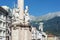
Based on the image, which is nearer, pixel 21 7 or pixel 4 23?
pixel 21 7

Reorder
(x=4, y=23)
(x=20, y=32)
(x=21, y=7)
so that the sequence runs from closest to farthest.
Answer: (x=20, y=32), (x=21, y=7), (x=4, y=23)

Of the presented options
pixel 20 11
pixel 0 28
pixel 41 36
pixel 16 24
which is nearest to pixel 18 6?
pixel 20 11

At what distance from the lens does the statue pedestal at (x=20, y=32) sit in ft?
51.1

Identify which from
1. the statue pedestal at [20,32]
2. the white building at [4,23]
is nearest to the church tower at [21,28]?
the statue pedestal at [20,32]

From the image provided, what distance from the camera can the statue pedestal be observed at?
15.6m

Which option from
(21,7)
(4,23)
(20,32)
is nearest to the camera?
(20,32)

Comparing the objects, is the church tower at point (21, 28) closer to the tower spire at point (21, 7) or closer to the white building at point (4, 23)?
the tower spire at point (21, 7)

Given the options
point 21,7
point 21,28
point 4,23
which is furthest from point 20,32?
point 4,23

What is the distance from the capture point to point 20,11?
16.0 meters

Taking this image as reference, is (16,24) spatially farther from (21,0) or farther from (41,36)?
(41,36)

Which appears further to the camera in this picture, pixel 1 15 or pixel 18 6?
pixel 1 15

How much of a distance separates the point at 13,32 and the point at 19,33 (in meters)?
0.43

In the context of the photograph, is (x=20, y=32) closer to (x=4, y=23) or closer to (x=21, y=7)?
(x=21, y=7)

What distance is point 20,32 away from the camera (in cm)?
1565
